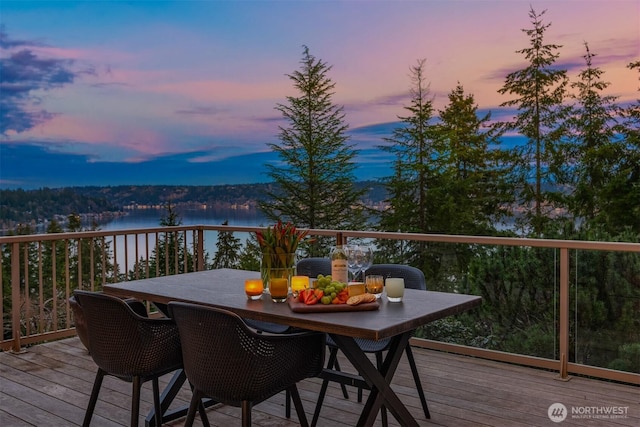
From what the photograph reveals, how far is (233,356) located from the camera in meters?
2.38

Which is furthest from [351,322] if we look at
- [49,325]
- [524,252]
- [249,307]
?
[49,325]

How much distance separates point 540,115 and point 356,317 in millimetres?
13072

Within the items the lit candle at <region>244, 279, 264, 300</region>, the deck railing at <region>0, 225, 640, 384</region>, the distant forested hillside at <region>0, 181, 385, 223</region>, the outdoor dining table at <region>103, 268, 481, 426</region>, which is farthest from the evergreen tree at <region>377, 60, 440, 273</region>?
the lit candle at <region>244, 279, 264, 300</region>

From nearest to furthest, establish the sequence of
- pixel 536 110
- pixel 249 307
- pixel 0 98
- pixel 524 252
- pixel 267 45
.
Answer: pixel 249 307 < pixel 524 252 < pixel 0 98 < pixel 267 45 < pixel 536 110

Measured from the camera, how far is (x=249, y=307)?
2.75 metres

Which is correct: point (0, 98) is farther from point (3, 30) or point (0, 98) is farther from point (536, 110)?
point (536, 110)

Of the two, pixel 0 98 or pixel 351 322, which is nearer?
pixel 351 322

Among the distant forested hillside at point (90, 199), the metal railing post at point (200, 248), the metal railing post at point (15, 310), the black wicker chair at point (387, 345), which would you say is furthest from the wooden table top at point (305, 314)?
the distant forested hillside at point (90, 199)

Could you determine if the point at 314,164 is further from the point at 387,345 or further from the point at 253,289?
the point at 253,289

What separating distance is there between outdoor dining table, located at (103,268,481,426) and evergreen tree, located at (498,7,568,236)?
1168 cm

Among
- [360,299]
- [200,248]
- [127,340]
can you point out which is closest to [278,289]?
[360,299]

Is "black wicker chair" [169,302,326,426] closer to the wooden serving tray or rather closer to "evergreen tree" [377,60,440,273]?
the wooden serving tray

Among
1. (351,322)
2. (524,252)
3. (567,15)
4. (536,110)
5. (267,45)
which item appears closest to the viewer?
(351,322)

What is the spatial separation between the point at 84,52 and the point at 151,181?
8.69 feet
